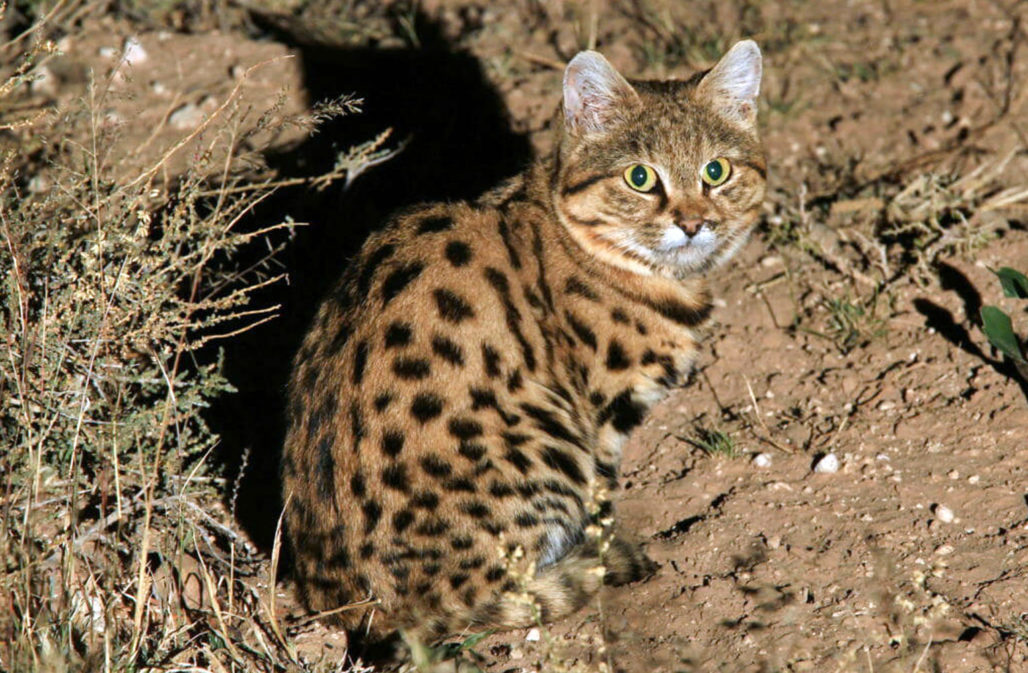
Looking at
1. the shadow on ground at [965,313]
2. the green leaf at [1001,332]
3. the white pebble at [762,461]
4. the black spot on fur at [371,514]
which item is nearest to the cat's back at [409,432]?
the black spot on fur at [371,514]

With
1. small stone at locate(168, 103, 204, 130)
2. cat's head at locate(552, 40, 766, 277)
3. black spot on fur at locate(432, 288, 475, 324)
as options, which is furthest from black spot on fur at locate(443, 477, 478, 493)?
small stone at locate(168, 103, 204, 130)

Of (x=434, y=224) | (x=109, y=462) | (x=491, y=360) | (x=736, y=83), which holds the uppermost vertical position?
(x=736, y=83)

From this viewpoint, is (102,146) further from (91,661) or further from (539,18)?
(539,18)

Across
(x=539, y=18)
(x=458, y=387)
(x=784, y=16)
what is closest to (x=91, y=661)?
(x=458, y=387)

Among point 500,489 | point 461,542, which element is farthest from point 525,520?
point 461,542

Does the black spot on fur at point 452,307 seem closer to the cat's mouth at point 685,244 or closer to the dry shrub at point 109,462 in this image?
the dry shrub at point 109,462

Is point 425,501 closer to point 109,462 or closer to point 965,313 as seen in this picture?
point 109,462

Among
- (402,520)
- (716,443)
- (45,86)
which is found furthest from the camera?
(45,86)
